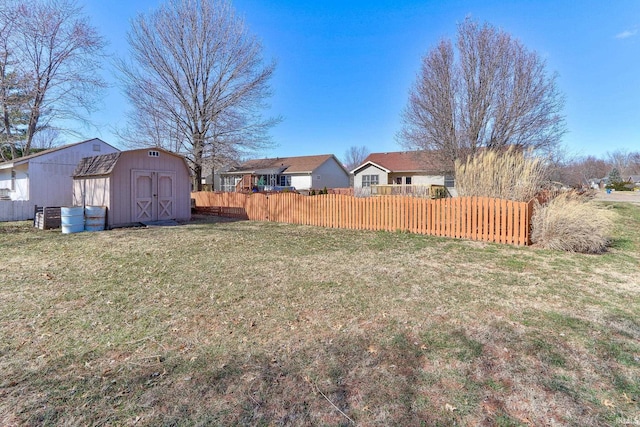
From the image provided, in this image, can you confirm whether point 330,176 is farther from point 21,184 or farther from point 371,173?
point 21,184

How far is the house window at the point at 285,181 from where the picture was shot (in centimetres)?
3112

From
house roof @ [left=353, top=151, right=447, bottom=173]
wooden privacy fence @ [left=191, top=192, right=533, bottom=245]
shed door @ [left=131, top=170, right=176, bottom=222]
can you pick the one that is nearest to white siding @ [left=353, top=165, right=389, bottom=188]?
house roof @ [left=353, top=151, right=447, bottom=173]

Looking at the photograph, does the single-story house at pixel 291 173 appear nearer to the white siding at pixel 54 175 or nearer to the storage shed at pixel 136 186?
the white siding at pixel 54 175

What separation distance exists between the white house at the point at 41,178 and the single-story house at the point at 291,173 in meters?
13.7

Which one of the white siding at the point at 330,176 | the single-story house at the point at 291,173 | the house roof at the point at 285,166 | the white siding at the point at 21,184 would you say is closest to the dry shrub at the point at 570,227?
the white siding at the point at 21,184

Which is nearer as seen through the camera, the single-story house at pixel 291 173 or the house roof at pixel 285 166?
the single-story house at pixel 291 173

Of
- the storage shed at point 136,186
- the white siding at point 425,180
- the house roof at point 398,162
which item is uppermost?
the house roof at point 398,162

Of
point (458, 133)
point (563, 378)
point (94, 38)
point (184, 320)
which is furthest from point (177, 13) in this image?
point (563, 378)

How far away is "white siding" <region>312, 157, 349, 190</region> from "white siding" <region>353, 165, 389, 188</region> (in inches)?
105

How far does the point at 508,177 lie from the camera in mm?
9023

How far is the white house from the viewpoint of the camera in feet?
47.3

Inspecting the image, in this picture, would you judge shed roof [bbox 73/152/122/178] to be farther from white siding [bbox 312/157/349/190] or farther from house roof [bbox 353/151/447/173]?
white siding [bbox 312/157/349/190]

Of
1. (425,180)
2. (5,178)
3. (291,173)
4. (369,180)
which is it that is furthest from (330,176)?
(5,178)

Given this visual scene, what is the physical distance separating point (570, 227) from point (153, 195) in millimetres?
13847
